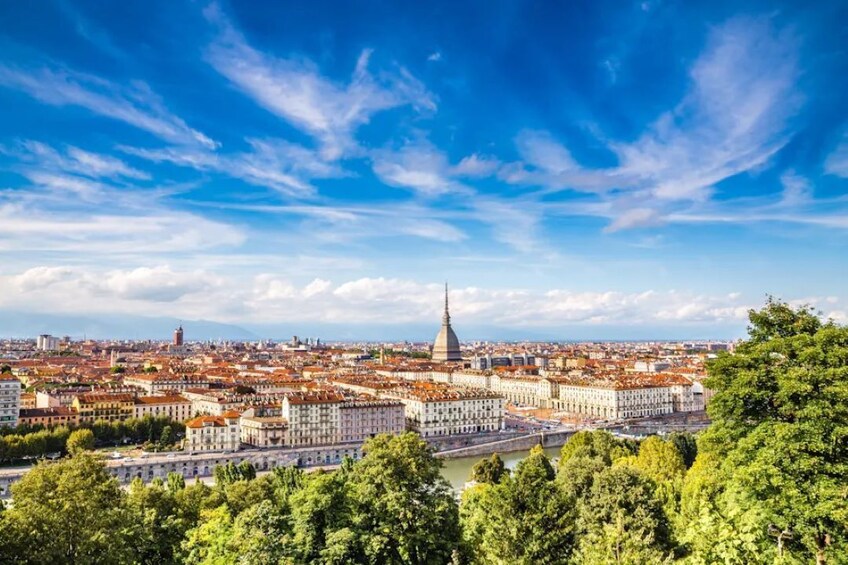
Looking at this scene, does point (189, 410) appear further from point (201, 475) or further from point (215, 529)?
point (215, 529)

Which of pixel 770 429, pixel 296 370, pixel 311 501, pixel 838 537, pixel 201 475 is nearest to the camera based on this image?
pixel 838 537

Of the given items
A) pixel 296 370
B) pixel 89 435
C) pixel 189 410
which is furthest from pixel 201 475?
pixel 296 370

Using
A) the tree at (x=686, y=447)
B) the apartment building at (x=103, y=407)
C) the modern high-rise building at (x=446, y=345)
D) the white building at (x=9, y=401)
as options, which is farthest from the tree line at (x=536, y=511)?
the modern high-rise building at (x=446, y=345)

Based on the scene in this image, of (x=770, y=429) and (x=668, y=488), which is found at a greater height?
(x=770, y=429)

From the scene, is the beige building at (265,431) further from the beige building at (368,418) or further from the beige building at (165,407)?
the beige building at (165,407)

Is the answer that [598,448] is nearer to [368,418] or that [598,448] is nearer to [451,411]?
[368,418]

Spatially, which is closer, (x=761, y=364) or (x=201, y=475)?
(x=761, y=364)

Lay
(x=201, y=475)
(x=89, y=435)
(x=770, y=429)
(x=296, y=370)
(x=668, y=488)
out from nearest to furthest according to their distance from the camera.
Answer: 1. (x=770, y=429)
2. (x=668, y=488)
3. (x=201, y=475)
4. (x=89, y=435)
5. (x=296, y=370)

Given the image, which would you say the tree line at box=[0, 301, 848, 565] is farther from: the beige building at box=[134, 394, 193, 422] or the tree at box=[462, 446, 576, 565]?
the beige building at box=[134, 394, 193, 422]
